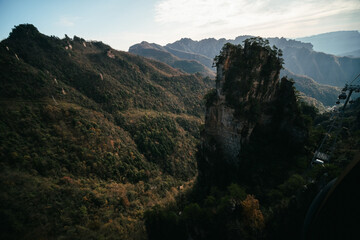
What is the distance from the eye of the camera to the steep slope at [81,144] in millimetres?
31703

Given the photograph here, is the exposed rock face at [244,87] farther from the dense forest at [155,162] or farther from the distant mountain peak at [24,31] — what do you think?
the distant mountain peak at [24,31]

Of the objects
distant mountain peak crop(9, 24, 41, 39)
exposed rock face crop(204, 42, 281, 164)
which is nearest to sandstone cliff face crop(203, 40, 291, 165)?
exposed rock face crop(204, 42, 281, 164)

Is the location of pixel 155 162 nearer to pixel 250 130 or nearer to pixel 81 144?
pixel 81 144

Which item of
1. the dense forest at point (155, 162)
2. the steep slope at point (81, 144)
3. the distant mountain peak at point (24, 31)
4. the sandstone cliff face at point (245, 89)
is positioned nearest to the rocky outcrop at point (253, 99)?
the sandstone cliff face at point (245, 89)

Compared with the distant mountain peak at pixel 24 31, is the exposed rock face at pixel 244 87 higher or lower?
lower

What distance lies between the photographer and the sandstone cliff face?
97.7 feet

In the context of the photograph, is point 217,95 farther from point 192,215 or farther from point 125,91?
point 125,91

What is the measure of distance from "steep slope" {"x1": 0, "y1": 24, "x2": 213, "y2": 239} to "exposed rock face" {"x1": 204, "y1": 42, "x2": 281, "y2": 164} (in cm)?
2900

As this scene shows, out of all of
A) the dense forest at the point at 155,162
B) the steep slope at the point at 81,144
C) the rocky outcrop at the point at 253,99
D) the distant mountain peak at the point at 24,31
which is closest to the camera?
the dense forest at the point at 155,162

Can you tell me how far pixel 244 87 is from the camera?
30016mm

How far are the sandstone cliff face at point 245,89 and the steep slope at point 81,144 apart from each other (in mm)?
28713

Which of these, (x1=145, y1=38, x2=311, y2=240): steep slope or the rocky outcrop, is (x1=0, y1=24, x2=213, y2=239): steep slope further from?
the rocky outcrop

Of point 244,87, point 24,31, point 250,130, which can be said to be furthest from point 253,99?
point 24,31

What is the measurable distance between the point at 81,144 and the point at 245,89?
165 ft
